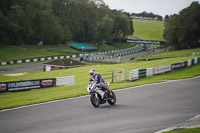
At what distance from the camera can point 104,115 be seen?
512 inches

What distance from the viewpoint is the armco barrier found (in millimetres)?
26541

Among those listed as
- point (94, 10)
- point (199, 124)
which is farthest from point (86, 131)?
point (94, 10)

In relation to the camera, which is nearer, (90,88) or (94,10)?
(90,88)

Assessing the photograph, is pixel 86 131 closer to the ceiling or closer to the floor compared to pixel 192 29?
closer to the floor

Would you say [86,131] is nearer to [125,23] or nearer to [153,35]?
[125,23]

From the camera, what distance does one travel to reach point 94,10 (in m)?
118

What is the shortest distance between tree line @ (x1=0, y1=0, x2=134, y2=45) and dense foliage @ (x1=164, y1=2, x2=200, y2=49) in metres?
31.6

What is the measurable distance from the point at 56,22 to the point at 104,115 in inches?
3393

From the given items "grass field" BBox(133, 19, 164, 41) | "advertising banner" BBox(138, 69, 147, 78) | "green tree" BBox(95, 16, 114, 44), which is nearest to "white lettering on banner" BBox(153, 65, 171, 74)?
"advertising banner" BBox(138, 69, 147, 78)

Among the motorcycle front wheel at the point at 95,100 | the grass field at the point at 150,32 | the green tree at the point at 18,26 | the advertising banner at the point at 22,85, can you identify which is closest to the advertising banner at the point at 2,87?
the advertising banner at the point at 22,85

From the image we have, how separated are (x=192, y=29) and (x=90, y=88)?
7526cm

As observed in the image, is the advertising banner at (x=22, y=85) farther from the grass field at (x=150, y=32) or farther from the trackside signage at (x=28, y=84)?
the grass field at (x=150, y=32)

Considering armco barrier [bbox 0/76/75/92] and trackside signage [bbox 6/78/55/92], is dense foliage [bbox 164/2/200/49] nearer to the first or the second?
armco barrier [bbox 0/76/75/92]

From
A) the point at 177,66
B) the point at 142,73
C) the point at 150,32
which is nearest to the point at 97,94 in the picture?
the point at 142,73
